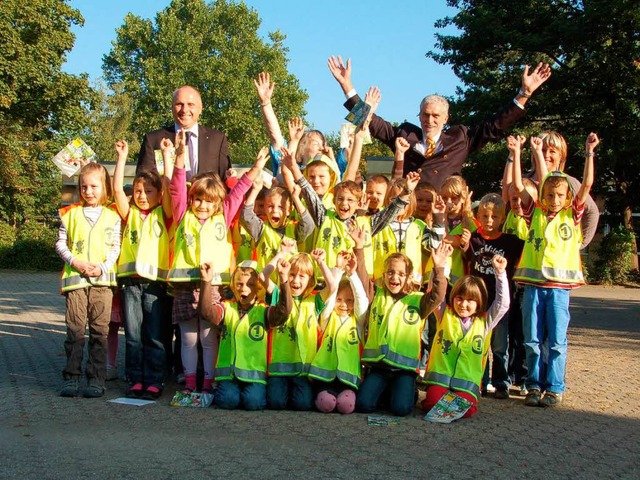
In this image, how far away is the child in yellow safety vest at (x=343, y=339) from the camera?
588 centimetres

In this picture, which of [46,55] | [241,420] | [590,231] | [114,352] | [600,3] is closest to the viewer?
[241,420]

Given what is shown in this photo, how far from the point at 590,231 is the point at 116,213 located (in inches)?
162

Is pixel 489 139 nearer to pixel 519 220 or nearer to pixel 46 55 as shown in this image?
pixel 519 220

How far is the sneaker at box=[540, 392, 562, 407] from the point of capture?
6203 millimetres

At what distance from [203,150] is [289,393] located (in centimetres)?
239

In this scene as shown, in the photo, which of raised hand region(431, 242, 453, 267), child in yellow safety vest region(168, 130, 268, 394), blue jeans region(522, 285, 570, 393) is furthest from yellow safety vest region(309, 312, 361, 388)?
blue jeans region(522, 285, 570, 393)

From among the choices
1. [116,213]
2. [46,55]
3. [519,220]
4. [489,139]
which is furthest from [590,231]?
[46,55]

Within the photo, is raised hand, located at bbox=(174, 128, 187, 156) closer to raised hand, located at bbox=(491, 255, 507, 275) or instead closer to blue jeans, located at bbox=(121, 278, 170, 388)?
blue jeans, located at bbox=(121, 278, 170, 388)

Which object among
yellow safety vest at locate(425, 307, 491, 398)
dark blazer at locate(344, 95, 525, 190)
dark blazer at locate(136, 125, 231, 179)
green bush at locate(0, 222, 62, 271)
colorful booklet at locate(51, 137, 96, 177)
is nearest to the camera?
yellow safety vest at locate(425, 307, 491, 398)

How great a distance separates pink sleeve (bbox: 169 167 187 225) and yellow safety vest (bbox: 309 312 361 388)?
1566mm

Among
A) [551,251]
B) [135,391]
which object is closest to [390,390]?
[551,251]

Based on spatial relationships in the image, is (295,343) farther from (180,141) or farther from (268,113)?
(268,113)

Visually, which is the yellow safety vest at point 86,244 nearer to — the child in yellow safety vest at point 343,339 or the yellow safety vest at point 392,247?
the child in yellow safety vest at point 343,339

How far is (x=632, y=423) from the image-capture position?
5727 mm
